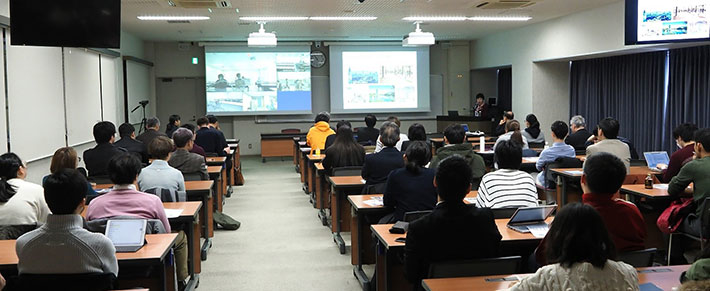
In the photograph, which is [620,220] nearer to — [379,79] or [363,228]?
[363,228]

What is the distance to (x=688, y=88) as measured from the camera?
9273 millimetres

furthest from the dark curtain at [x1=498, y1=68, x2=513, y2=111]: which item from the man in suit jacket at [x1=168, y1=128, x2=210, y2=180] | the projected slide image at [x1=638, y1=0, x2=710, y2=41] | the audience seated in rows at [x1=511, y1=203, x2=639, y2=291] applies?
the audience seated in rows at [x1=511, y1=203, x2=639, y2=291]

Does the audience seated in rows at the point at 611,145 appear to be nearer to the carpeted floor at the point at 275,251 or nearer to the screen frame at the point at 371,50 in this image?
the carpeted floor at the point at 275,251

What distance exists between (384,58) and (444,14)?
16.7 ft

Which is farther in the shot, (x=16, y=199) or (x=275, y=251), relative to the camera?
(x=275, y=251)

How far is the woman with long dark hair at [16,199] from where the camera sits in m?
3.86

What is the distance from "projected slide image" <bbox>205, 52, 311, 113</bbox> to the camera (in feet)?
48.9

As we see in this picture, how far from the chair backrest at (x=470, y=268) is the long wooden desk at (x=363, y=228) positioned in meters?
1.68

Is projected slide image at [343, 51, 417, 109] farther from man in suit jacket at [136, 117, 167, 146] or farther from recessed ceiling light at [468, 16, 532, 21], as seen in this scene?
man in suit jacket at [136, 117, 167, 146]

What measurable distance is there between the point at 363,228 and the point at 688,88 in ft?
21.5

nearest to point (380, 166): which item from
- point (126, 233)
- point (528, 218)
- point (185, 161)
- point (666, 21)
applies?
point (528, 218)

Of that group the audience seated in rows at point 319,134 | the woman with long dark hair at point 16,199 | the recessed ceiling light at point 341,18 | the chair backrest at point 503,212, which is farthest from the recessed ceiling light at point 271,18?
the chair backrest at point 503,212

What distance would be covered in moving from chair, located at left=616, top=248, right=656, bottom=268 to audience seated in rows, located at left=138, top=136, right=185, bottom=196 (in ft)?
11.0

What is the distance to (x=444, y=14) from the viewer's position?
10.3 m
